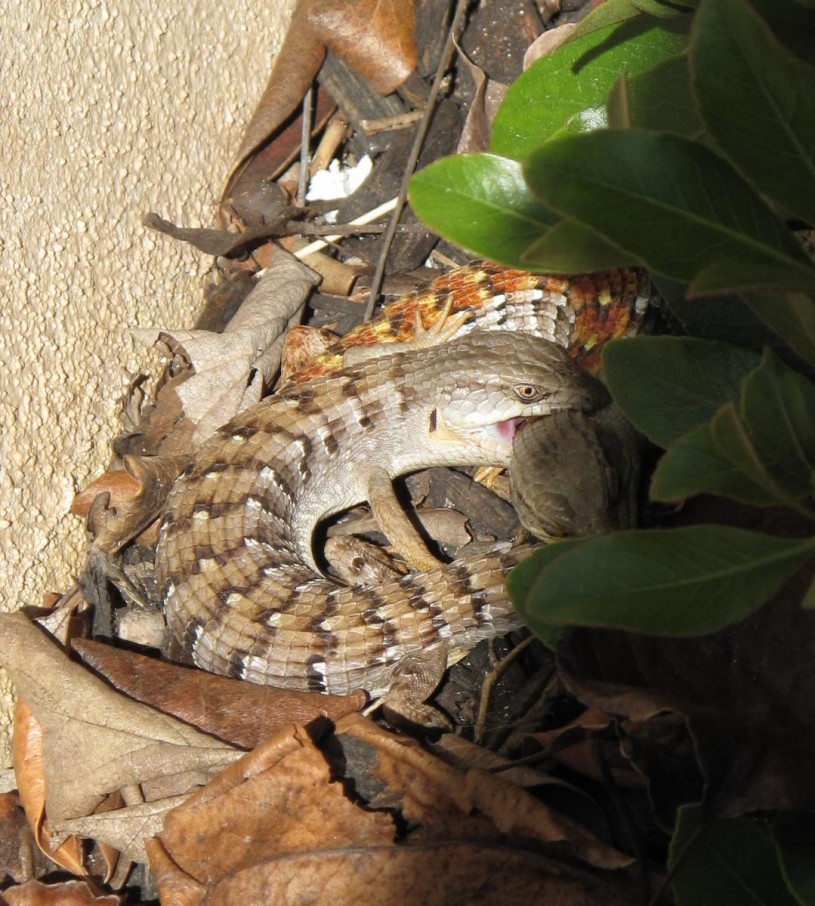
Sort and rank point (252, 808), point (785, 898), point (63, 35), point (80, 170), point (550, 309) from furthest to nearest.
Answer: point (550, 309) → point (80, 170) → point (63, 35) → point (252, 808) → point (785, 898)

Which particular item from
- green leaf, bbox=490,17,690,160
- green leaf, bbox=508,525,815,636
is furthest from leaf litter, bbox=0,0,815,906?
green leaf, bbox=490,17,690,160

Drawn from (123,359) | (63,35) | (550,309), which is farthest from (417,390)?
(63,35)

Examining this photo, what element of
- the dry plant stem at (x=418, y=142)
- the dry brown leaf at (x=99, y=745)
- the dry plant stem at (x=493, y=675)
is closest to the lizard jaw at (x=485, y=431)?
the dry plant stem at (x=418, y=142)

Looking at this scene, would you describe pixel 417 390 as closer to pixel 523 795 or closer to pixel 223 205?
pixel 223 205

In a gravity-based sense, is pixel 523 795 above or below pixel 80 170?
below

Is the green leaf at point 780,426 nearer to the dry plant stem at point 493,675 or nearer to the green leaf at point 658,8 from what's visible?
the green leaf at point 658,8

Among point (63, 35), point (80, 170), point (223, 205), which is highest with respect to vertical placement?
point (63, 35)

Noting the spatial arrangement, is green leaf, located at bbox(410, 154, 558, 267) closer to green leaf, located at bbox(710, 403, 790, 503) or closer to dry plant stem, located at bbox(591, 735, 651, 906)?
green leaf, located at bbox(710, 403, 790, 503)
